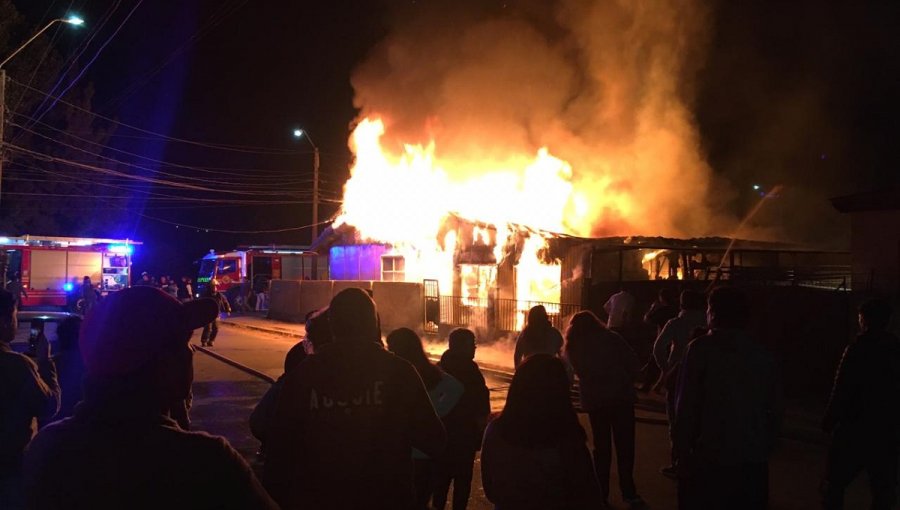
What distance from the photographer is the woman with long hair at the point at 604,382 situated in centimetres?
579

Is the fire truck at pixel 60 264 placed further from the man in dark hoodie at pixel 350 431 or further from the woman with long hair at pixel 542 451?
the woman with long hair at pixel 542 451

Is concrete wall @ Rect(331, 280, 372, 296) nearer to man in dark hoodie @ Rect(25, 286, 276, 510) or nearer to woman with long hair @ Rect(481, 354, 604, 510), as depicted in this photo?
woman with long hair @ Rect(481, 354, 604, 510)

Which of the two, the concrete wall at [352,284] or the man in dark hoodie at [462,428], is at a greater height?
the concrete wall at [352,284]

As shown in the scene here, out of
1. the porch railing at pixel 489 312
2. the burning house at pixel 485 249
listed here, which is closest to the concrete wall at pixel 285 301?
the burning house at pixel 485 249

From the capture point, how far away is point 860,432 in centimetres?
519

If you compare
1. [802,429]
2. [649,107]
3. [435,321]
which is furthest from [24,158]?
[802,429]

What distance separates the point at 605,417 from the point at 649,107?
22964mm

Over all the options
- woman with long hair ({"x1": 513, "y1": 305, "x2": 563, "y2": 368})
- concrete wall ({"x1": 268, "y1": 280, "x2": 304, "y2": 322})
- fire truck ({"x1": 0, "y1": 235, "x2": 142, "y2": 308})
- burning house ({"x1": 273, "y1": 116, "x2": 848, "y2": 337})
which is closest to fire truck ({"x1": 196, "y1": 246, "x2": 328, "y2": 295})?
concrete wall ({"x1": 268, "y1": 280, "x2": 304, "y2": 322})

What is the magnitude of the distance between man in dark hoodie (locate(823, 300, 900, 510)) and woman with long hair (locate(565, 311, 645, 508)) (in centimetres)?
148

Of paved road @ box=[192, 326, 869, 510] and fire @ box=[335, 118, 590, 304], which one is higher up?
fire @ box=[335, 118, 590, 304]

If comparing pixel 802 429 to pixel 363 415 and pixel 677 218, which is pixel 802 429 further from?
pixel 677 218

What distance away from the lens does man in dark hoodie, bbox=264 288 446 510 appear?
111 inches

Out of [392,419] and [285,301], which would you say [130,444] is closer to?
[392,419]

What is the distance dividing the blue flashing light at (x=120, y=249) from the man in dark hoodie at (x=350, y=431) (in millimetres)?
29596
